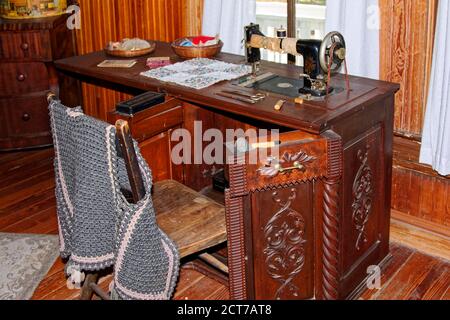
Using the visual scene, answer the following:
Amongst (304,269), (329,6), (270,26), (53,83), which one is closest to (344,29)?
(329,6)

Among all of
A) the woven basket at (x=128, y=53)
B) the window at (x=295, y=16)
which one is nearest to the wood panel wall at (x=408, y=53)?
the window at (x=295, y=16)

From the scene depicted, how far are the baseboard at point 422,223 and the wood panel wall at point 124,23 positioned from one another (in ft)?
5.14

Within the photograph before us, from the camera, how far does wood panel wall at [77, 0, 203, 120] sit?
140 inches

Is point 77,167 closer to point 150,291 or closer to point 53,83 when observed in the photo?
point 150,291

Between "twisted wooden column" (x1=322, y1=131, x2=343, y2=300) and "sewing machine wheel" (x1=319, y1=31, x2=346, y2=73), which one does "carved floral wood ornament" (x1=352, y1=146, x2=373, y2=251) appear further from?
"sewing machine wheel" (x1=319, y1=31, x2=346, y2=73)

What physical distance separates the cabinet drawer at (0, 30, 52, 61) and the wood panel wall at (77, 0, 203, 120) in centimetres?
41

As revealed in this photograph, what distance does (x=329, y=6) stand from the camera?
281 cm

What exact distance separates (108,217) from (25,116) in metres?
2.31

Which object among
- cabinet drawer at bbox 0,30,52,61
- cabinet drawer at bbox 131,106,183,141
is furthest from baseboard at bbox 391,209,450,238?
cabinet drawer at bbox 0,30,52,61

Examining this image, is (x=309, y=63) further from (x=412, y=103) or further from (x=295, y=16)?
(x=295, y=16)

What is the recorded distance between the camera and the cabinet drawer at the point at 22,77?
12.6 ft

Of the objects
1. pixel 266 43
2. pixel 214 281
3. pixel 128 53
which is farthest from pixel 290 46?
pixel 214 281

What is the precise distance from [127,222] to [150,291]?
27 centimetres

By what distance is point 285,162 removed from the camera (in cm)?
192
